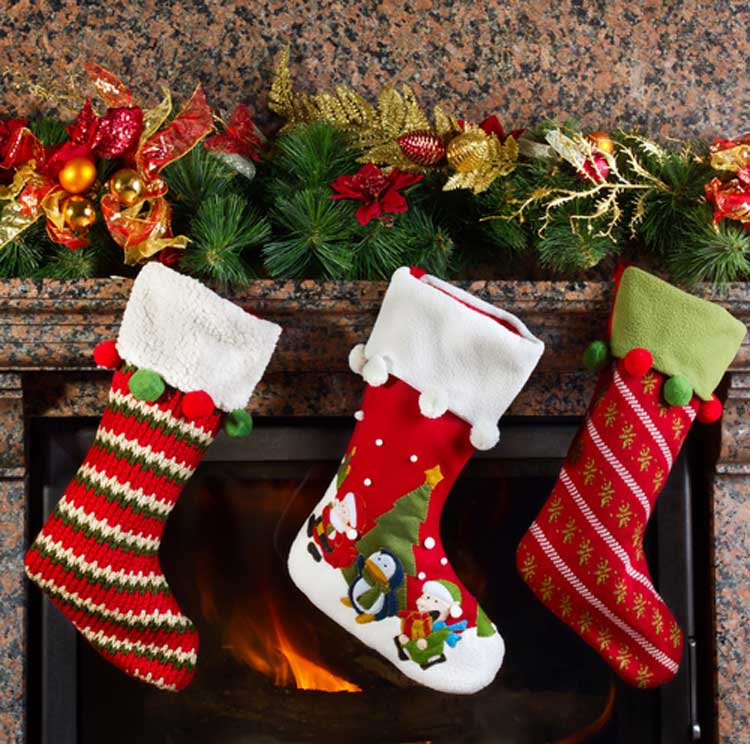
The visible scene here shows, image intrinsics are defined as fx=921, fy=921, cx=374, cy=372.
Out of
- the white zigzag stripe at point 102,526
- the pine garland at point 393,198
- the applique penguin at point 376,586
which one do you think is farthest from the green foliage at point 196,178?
the applique penguin at point 376,586

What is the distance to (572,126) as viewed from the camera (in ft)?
4.98

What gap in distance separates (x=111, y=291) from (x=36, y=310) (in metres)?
0.11

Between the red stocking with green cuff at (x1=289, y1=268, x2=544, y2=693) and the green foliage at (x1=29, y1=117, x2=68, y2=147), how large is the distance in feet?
1.93

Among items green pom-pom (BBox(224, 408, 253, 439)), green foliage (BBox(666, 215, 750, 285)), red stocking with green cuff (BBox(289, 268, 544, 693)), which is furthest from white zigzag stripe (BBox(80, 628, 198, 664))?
green foliage (BBox(666, 215, 750, 285))

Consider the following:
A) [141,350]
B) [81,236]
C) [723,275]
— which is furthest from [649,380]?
[81,236]

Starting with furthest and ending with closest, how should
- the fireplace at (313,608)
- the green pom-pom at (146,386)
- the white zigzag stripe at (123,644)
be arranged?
the fireplace at (313,608) → the white zigzag stripe at (123,644) → the green pom-pom at (146,386)

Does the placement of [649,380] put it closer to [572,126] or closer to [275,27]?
[572,126]

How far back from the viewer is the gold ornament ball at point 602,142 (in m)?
1.45

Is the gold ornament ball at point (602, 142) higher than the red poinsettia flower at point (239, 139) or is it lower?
higher

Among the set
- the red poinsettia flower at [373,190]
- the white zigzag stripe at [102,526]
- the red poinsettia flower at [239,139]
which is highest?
the red poinsettia flower at [373,190]

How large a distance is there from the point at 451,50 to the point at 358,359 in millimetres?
581

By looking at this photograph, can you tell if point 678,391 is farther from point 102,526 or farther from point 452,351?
point 102,526

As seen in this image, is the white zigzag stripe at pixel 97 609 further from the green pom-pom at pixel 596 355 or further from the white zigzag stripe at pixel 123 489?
the green pom-pom at pixel 596 355

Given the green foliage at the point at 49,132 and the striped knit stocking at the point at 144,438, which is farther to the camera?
the green foliage at the point at 49,132
